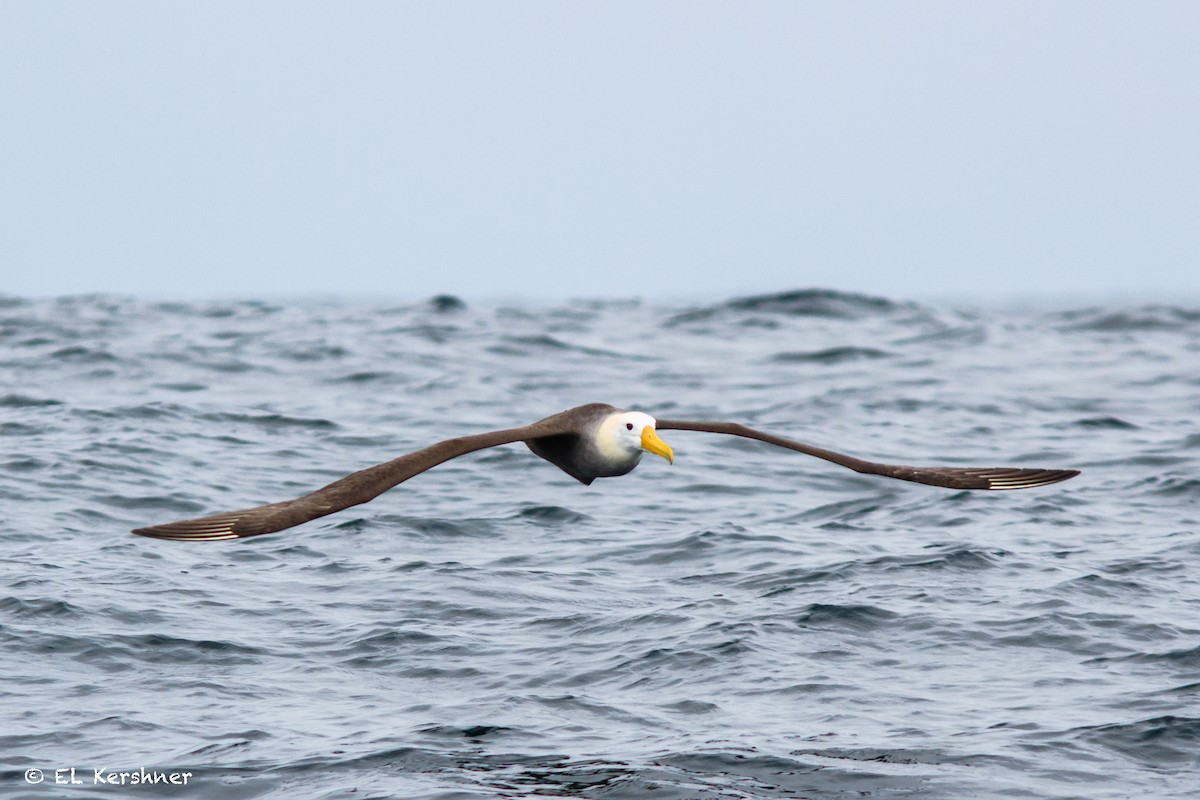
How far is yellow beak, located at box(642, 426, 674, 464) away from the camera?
11.4m

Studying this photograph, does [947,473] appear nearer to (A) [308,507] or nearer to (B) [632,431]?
(B) [632,431]

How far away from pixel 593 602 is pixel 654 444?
2.61 meters

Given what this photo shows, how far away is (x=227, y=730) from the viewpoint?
1070 cm

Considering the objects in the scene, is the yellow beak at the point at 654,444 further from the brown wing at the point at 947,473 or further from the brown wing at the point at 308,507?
the brown wing at the point at 308,507

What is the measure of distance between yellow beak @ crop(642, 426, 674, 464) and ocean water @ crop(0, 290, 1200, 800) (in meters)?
1.79

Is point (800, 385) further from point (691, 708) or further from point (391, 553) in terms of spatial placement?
point (691, 708)

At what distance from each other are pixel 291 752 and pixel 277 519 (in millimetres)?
1815

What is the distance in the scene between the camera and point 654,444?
11.5 metres

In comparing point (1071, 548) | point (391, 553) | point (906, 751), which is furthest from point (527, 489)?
point (906, 751)

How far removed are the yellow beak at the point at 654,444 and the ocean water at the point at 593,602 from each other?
1788 mm

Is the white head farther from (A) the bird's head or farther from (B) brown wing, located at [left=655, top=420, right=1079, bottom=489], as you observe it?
(B) brown wing, located at [left=655, top=420, right=1079, bottom=489]

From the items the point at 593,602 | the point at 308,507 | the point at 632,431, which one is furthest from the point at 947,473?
the point at 308,507

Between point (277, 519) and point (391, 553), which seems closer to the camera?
point (277, 519)

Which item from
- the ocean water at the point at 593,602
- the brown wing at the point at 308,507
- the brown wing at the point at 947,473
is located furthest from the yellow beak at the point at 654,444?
the brown wing at the point at 308,507
